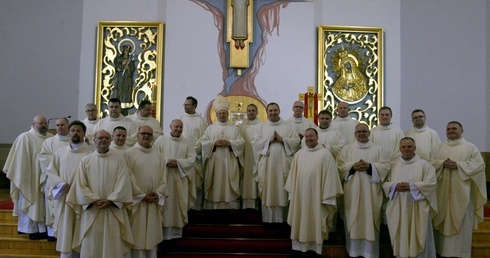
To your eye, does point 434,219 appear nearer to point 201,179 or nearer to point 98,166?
point 201,179

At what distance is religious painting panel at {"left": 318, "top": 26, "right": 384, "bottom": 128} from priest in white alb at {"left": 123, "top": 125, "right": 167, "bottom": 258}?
4933mm

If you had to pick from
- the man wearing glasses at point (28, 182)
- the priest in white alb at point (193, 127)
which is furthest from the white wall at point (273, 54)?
the man wearing glasses at point (28, 182)

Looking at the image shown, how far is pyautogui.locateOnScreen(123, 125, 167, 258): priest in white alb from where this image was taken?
20.1 feet

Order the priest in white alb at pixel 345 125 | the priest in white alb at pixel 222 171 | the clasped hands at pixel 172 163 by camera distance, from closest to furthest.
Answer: the clasped hands at pixel 172 163 → the priest in white alb at pixel 222 171 → the priest in white alb at pixel 345 125

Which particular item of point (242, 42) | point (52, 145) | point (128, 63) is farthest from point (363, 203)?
point (128, 63)

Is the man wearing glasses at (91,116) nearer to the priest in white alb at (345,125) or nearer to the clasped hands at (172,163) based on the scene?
the clasped hands at (172,163)

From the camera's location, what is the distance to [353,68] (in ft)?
34.4

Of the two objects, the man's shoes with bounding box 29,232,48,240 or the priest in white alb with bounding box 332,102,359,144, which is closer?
the man's shoes with bounding box 29,232,48,240

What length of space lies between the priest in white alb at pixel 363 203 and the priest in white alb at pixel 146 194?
2.33m

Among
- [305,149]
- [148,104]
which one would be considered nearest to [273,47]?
[148,104]

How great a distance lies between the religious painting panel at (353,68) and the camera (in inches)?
409

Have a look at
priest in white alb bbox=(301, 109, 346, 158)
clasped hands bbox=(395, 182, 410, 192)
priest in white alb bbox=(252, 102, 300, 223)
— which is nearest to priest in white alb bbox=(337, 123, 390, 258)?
clasped hands bbox=(395, 182, 410, 192)

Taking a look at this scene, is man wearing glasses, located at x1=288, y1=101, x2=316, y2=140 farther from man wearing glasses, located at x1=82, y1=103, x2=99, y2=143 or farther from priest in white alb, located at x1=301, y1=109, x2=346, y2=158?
man wearing glasses, located at x1=82, y1=103, x2=99, y2=143

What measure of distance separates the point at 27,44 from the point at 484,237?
900cm
